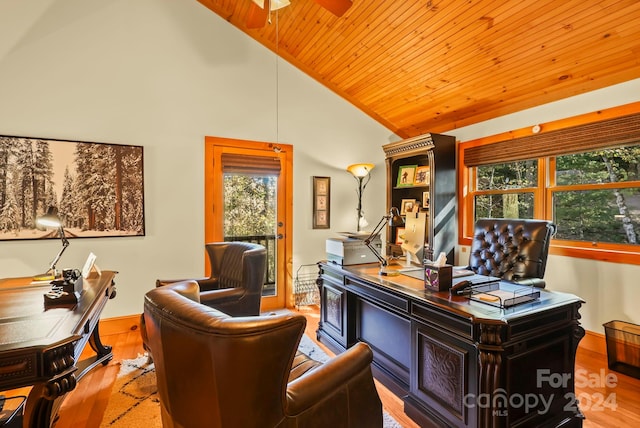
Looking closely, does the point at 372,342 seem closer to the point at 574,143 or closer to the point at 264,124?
the point at 574,143

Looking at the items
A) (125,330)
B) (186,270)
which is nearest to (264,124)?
(186,270)

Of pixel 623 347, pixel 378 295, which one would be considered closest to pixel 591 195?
pixel 623 347

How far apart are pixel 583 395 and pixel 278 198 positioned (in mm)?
3280

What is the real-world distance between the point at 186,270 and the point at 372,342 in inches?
87.5

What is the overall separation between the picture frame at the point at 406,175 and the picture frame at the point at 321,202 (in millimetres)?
988

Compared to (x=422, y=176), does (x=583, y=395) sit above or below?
below

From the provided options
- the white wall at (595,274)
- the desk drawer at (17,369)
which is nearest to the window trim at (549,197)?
the white wall at (595,274)

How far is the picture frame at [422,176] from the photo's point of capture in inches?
157

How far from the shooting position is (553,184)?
307 cm

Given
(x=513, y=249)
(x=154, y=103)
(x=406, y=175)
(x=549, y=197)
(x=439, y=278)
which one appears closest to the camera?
(x=439, y=278)

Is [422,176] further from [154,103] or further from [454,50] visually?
[154,103]

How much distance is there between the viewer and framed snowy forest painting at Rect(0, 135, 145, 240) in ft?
9.15

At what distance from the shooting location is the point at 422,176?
4.07 m

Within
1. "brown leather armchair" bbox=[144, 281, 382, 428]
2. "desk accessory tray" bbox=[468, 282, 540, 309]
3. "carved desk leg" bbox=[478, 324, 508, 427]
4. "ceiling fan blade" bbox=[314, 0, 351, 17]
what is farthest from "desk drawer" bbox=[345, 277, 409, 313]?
"ceiling fan blade" bbox=[314, 0, 351, 17]
